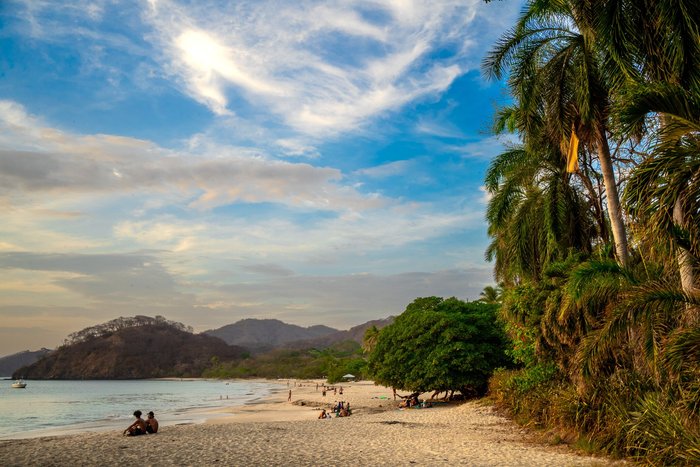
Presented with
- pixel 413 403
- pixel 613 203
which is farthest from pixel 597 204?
pixel 413 403

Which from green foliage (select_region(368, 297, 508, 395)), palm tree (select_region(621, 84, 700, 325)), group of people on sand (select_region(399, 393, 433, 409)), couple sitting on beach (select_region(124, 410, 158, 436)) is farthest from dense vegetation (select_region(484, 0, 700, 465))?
couple sitting on beach (select_region(124, 410, 158, 436))

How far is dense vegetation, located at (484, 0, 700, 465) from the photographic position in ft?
25.2

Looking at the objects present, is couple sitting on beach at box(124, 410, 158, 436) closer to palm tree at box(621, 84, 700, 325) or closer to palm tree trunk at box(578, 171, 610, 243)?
palm tree at box(621, 84, 700, 325)

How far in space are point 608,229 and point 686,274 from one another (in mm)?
12159

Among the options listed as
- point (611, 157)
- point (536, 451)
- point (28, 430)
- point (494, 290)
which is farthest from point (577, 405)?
point (494, 290)

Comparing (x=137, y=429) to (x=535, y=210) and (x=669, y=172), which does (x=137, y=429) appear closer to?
(x=535, y=210)

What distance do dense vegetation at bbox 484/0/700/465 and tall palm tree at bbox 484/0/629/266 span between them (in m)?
0.04

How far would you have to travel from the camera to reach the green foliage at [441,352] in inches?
1000

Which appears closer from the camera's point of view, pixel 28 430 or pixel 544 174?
pixel 544 174

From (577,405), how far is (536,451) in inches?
57.9

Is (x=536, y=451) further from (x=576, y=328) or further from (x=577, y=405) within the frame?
(x=576, y=328)

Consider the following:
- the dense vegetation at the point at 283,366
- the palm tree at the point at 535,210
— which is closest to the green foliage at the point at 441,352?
the palm tree at the point at 535,210

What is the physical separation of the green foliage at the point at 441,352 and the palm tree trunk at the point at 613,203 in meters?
12.8

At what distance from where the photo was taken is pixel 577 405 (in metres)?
11.9
